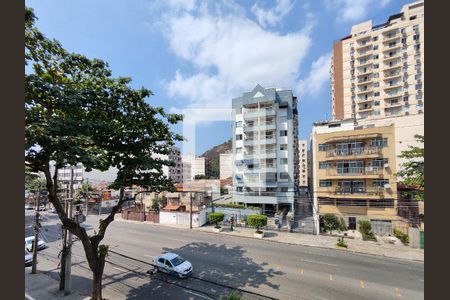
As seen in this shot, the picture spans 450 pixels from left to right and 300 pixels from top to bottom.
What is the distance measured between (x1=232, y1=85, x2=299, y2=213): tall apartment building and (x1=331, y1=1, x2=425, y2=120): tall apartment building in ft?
85.7

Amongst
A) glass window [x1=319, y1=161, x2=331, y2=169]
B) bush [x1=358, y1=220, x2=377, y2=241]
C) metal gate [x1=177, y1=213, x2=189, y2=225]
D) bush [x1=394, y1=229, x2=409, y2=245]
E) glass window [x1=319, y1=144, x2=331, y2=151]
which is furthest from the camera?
metal gate [x1=177, y1=213, x2=189, y2=225]

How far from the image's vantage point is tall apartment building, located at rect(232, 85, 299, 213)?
3806 cm

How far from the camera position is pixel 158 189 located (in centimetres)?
1195

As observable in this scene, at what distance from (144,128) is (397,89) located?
61.9 meters

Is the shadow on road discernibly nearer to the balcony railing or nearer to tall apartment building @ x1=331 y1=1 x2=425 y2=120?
the balcony railing

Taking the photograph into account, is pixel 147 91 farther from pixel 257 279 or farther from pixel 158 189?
pixel 257 279

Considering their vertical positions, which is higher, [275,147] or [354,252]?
[275,147]

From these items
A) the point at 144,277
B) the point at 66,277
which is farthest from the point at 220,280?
the point at 66,277

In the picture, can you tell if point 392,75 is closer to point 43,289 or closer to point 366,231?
point 366,231

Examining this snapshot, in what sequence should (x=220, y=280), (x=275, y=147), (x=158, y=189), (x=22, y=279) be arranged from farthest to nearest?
(x=275, y=147), (x=220, y=280), (x=158, y=189), (x=22, y=279)

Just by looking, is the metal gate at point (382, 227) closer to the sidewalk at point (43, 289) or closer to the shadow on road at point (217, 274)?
the shadow on road at point (217, 274)

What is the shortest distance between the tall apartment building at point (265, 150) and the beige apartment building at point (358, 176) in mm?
7617

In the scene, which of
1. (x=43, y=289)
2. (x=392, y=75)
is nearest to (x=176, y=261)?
(x=43, y=289)

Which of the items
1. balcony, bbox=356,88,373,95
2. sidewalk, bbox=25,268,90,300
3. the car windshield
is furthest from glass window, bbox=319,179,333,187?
balcony, bbox=356,88,373,95
